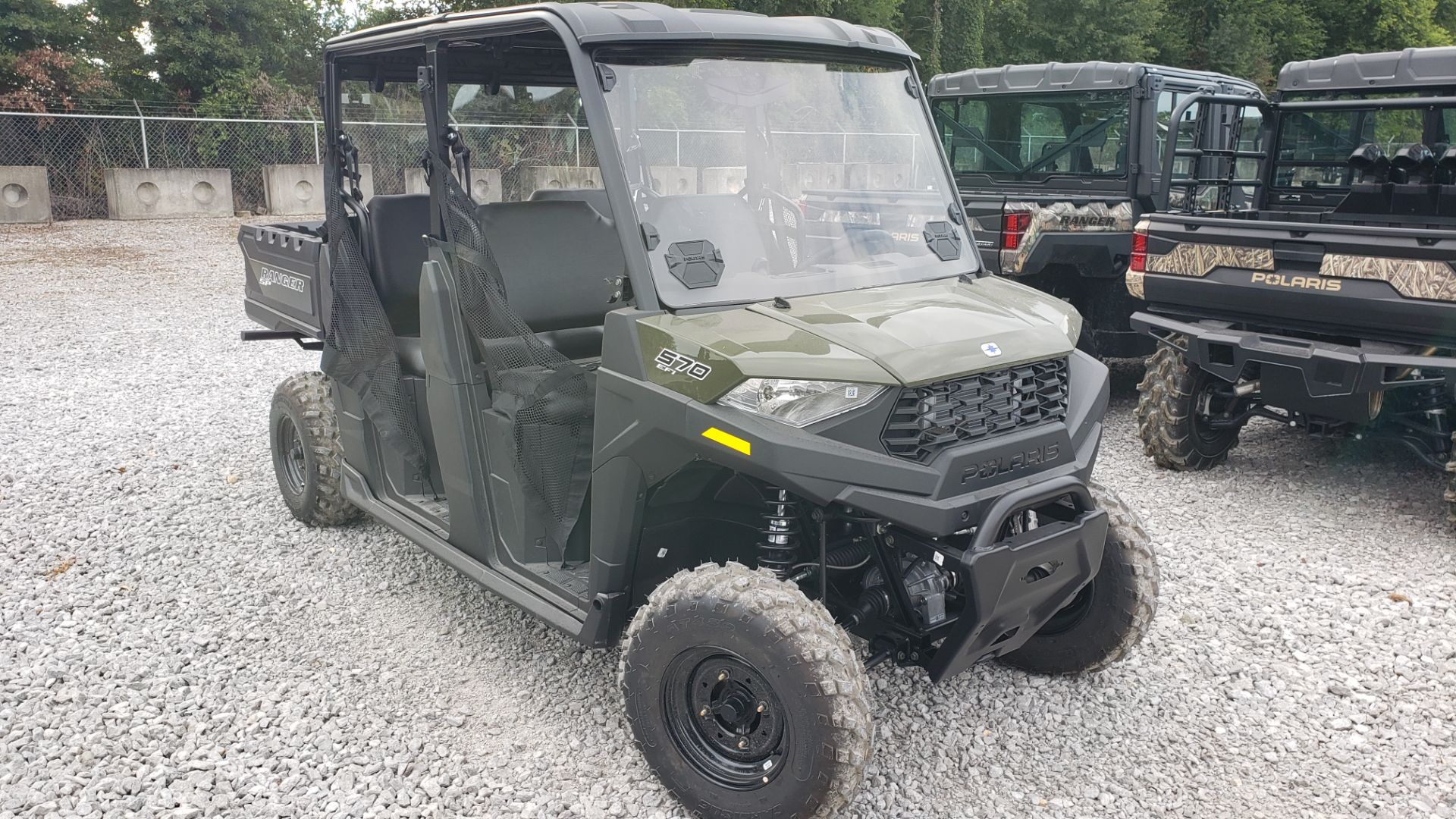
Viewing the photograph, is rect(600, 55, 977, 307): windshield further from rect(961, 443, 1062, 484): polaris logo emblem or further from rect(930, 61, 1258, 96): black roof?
rect(930, 61, 1258, 96): black roof

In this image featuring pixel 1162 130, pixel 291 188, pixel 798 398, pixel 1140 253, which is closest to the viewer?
pixel 798 398

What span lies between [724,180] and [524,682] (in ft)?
6.33

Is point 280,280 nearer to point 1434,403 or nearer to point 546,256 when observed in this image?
point 546,256

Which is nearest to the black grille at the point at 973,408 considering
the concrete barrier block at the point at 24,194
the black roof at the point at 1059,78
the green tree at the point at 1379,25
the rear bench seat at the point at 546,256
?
the rear bench seat at the point at 546,256

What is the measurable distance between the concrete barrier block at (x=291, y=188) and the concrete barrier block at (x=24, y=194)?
357 cm

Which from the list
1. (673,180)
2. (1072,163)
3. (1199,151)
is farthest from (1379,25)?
(673,180)

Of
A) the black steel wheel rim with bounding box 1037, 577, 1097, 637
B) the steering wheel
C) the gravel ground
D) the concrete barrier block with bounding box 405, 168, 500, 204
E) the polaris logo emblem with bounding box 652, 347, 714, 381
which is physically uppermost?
the concrete barrier block with bounding box 405, 168, 500, 204

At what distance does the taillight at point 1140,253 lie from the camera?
252 inches

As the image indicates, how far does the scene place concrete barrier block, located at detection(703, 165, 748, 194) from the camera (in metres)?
3.30

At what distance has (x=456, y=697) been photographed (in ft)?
12.7

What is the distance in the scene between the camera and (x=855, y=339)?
298 centimetres

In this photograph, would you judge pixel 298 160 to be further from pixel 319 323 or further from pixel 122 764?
pixel 122 764

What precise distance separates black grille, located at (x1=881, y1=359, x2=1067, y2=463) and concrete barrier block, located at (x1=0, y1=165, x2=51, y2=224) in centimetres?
1902

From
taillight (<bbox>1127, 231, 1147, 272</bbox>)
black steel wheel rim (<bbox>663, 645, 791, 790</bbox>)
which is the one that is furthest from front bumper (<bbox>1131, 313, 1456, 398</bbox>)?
black steel wheel rim (<bbox>663, 645, 791, 790</bbox>)
